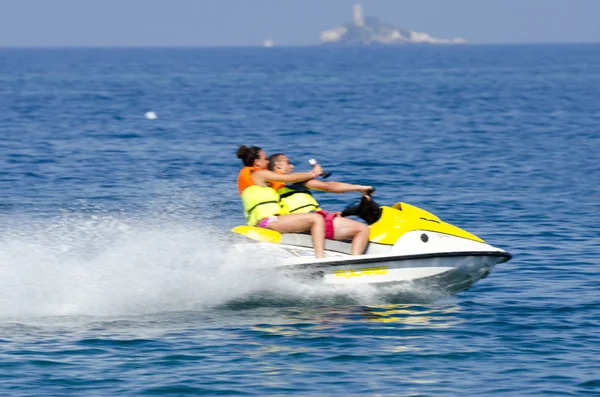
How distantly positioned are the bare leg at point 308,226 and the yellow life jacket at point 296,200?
12.5 inches

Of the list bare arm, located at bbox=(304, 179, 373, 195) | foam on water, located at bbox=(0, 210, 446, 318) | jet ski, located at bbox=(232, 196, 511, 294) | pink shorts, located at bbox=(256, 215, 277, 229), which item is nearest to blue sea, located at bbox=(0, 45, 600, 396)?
foam on water, located at bbox=(0, 210, 446, 318)

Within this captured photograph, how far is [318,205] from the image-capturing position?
37.2 ft

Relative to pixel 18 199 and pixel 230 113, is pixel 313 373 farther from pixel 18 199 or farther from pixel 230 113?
pixel 230 113

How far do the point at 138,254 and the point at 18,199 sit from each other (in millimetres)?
7832

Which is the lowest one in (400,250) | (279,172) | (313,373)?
(313,373)

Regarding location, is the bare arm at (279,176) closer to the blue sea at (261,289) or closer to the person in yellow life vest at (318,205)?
the person in yellow life vest at (318,205)

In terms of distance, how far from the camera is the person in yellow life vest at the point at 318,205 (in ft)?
36.7

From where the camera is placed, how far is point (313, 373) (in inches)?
363

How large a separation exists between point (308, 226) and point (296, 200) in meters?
0.52

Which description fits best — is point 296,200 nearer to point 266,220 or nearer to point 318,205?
point 318,205

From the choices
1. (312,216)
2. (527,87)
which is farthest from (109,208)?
(527,87)

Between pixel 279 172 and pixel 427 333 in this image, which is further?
pixel 279 172

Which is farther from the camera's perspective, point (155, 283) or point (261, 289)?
point (155, 283)

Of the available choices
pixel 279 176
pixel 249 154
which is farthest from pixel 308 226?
pixel 249 154
